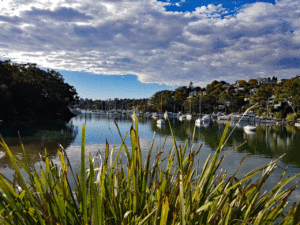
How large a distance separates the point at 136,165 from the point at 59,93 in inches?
2367

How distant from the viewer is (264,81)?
98188 millimetres

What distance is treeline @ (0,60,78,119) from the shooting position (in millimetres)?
39969

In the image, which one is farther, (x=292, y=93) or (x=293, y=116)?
(x=293, y=116)

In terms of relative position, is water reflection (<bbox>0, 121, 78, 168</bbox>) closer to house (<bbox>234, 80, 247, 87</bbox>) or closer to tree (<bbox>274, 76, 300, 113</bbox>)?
tree (<bbox>274, 76, 300, 113</bbox>)

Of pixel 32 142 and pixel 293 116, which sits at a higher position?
pixel 293 116

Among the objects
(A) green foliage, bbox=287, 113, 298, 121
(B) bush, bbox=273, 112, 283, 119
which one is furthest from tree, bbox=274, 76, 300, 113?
(B) bush, bbox=273, 112, 283, 119

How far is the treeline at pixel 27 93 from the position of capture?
39969mm

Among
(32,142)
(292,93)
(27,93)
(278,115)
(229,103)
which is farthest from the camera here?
(229,103)

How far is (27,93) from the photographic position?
44.1 metres

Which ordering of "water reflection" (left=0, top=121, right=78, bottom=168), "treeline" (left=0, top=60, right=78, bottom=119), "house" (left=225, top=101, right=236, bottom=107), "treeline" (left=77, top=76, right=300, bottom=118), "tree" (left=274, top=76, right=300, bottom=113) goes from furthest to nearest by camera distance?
"house" (left=225, top=101, right=236, bottom=107), "treeline" (left=77, top=76, right=300, bottom=118), "tree" (left=274, top=76, right=300, bottom=113), "treeline" (left=0, top=60, right=78, bottom=119), "water reflection" (left=0, top=121, right=78, bottom=168)

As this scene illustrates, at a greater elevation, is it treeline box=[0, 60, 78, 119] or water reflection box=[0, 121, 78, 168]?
treeline box=[0, 60, 78, 119]

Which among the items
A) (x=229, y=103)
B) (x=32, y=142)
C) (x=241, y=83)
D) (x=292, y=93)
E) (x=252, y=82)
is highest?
(x=252, y=82)

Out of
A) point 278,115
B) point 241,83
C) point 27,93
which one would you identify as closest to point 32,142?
point 27,93

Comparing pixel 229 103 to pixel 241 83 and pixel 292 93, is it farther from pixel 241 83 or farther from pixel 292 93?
pixel 292 93
